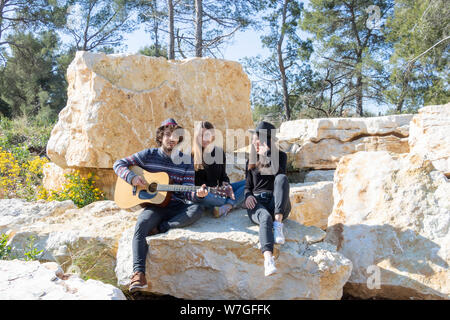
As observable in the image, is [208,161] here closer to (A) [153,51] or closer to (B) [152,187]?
(B) [152,187]

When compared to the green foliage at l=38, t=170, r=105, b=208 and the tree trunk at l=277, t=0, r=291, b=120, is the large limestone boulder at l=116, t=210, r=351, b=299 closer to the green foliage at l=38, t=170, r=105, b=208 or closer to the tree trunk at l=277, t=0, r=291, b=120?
the green foliage at l=38, t=170, r=105, b=208

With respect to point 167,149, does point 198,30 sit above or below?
above

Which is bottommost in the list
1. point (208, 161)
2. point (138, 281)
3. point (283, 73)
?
point (138, 281)

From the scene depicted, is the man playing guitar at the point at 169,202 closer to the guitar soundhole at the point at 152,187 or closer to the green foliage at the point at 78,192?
the guitar soundhole at the point at 152,187

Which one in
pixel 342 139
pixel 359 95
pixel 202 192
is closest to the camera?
pixel 202 192

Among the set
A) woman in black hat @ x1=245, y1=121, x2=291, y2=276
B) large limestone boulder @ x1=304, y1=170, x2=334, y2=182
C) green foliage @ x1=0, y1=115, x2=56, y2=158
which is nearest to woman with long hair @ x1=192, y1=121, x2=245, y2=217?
woman in black hat @ x1=245, y1=121, x2=291, y2=276

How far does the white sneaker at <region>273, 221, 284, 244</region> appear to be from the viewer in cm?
277

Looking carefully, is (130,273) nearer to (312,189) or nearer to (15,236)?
(15,236)

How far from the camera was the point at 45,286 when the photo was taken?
2064 millimetres

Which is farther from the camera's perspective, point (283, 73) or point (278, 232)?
point (283, 73)

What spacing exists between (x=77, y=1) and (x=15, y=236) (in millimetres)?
12923

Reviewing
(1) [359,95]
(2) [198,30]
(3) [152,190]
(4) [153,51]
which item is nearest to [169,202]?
(3) [152,190]

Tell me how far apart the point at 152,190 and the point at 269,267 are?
124 cm

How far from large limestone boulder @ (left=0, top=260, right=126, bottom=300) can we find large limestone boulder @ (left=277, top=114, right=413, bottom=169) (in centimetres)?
464
